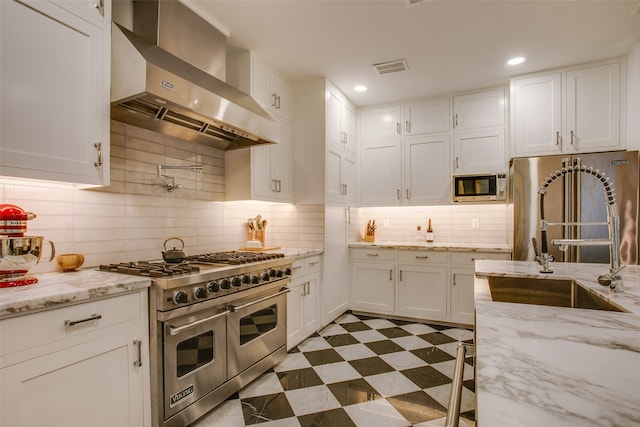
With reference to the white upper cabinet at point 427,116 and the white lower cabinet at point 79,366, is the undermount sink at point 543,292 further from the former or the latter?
the white upper cabinet at point 427,116

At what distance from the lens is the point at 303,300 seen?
298cm

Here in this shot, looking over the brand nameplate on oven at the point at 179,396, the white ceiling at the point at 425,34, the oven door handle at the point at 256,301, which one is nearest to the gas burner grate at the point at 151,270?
the oven door handle at the point at 256,301

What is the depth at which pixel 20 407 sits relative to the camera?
3.79 feet

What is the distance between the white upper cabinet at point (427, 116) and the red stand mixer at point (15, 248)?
12.0 feet

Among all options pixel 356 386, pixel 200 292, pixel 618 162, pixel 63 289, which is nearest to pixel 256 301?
pixel 200 292

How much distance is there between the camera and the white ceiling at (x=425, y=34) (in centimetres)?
227

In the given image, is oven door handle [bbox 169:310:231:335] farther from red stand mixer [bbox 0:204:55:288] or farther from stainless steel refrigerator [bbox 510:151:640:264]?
stainless steel refrigerator [bbox 510:151:640:264]

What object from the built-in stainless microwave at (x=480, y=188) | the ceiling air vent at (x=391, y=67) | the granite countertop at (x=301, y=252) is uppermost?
the ceiling air vent at (x=391, y=67)

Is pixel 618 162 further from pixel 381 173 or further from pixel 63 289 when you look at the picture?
pixel 63 289

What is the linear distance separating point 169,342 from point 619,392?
173 cm

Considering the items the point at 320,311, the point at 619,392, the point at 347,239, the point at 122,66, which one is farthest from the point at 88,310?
the point at 347,239

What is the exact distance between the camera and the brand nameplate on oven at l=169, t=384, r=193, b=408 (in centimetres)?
167

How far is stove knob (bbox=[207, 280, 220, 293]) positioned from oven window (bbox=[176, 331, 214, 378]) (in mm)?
255

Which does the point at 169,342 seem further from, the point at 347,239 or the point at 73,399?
the point at 347,239
